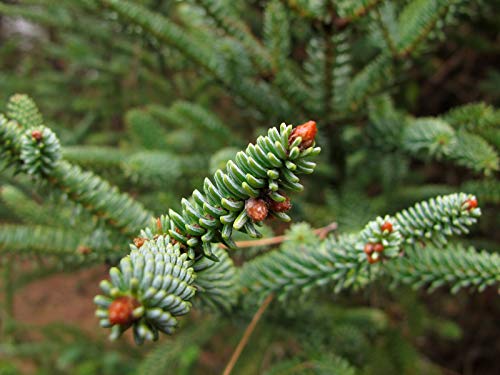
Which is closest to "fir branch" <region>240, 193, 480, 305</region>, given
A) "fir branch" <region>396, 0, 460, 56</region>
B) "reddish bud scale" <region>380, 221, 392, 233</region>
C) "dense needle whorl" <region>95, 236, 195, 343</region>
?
"reddish bud scale" <region>380, 221, 392, 233</region>

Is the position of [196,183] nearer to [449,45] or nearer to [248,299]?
[248,299]

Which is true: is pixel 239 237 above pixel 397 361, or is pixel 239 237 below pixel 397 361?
above

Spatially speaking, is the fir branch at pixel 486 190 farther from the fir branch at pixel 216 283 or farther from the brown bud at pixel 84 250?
the brown bud at pixel 84 250

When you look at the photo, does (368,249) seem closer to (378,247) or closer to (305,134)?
(378,247)

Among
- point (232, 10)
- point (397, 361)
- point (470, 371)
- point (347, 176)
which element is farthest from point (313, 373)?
point (470, 371)

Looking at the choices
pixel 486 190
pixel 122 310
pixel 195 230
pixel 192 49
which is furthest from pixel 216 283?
pixel 486 190

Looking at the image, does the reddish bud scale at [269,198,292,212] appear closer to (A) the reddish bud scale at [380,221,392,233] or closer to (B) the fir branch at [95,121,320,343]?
(B) the fir branch at [95,121,320,343]

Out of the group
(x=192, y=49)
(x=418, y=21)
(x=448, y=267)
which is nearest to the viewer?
(x=448, y=267)
